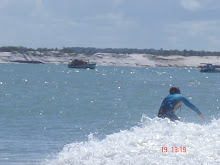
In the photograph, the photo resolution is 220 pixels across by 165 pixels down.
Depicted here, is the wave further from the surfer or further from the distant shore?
the distant shore

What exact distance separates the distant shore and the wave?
465ft

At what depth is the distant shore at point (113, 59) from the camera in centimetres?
15888

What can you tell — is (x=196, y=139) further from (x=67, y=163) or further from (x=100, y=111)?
(x=100, y=111)

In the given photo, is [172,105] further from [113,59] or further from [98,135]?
[113,59]

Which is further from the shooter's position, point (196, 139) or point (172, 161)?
point (196, 139)

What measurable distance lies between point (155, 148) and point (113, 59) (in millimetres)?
151000

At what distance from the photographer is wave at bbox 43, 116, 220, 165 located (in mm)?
11203

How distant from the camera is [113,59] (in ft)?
533

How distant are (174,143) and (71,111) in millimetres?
15643

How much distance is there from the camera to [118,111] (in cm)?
2778

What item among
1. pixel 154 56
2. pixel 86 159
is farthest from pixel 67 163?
pixel 154 56

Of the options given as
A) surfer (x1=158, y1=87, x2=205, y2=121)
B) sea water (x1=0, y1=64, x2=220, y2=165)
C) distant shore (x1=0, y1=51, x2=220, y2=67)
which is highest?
surfer (x1=158, y1=87, x2=205, y2=121)
